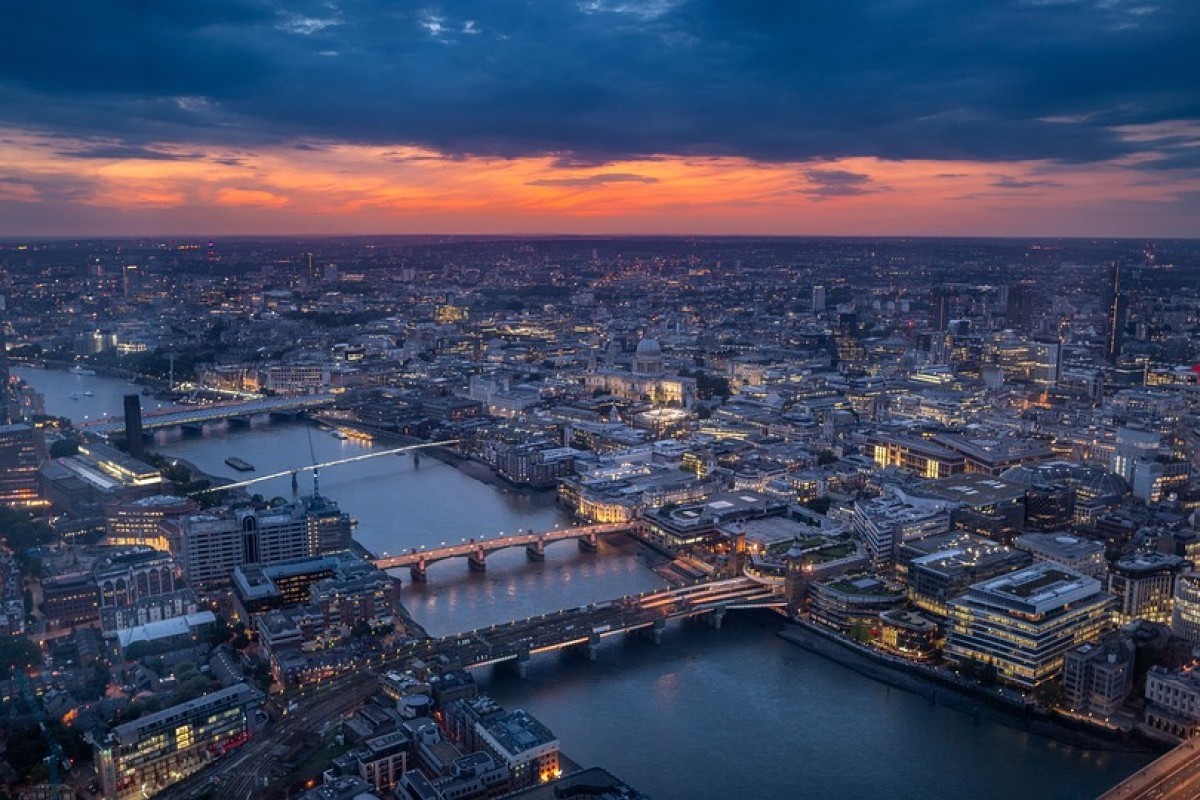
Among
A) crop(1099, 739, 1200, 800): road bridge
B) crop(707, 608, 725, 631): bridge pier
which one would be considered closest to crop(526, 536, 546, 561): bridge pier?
crop(707, 608, 725, 631): bridge pier

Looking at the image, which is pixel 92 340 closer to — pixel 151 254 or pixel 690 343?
pixel 151 254

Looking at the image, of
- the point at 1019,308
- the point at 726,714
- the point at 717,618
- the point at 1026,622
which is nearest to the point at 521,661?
the point at 726,714

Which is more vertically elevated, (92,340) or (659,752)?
(92,340)

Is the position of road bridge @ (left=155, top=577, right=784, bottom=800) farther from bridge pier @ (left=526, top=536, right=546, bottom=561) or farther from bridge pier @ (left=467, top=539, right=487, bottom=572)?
bridge pier @ (left=526, top=536, right=546, bottom=561)

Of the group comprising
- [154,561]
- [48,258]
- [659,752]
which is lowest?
[659,752]

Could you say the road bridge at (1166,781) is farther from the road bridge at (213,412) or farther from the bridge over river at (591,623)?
the road bridge at (213,412)

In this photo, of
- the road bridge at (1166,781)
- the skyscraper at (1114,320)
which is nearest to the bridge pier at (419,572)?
the road bridge at (1166,781)

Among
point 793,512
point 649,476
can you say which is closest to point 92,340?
point 649,476
